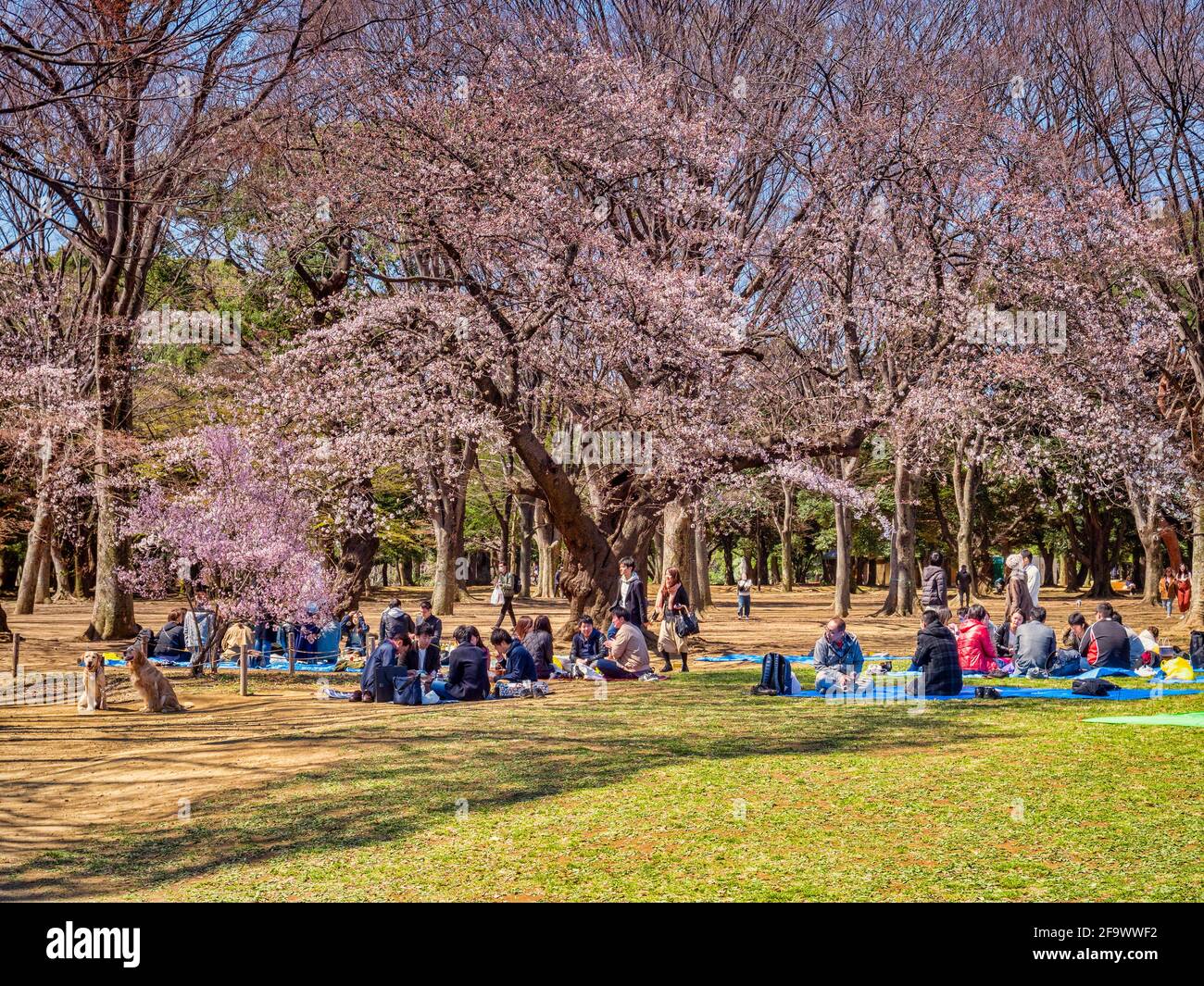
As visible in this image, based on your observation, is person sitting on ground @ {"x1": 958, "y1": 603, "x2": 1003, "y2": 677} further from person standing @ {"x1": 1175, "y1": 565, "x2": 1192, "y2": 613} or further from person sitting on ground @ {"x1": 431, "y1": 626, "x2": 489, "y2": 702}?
person standing @ {"x1": 1175, "y1": 565, "x2": 1192, "y2": 613}

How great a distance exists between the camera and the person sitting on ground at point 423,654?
1580 cm

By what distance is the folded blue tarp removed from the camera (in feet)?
48.1

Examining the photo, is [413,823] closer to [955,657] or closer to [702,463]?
[955,657]

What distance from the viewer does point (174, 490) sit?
22203 mm

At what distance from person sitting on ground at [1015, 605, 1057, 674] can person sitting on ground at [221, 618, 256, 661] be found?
1206cm

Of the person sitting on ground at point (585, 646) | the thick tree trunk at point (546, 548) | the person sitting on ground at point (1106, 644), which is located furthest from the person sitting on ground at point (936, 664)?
the thick tree trunk at point (546, 548)

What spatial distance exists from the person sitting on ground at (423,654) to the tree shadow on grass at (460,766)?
1434 millimetres

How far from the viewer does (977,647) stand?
16500 mm

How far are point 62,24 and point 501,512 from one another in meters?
40.6

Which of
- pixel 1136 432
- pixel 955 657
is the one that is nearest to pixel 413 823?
pixel 955 657

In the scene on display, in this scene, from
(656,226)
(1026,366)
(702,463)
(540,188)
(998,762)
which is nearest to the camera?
(998,762)

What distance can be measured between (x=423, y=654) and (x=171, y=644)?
662 cm

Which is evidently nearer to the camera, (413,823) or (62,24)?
(413,823)

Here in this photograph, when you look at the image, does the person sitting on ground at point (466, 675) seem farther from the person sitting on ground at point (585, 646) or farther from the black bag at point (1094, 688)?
the black bag at point (1094, 688)
